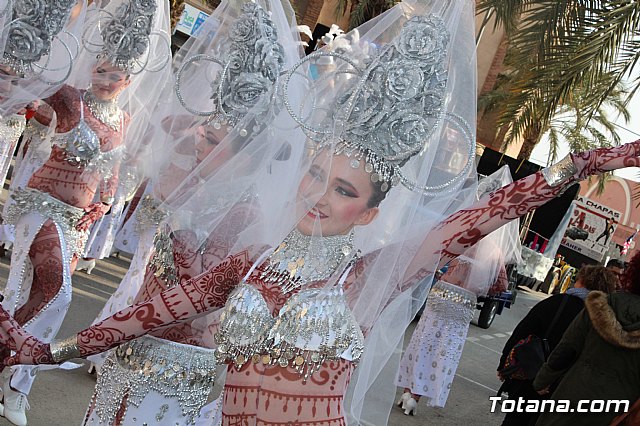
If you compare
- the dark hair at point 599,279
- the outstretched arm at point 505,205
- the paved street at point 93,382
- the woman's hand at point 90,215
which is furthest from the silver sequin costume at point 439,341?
the outstretched arm at point 505,205

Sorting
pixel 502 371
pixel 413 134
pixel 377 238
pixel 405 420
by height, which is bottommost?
pixel 405 420

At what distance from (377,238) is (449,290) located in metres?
5.01

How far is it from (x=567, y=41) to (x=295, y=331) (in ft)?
16.1

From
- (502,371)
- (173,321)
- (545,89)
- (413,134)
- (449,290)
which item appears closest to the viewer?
(413,134)

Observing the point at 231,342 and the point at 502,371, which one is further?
the point at 502,371

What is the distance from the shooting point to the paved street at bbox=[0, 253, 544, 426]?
16.5ft

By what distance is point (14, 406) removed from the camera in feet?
14.5

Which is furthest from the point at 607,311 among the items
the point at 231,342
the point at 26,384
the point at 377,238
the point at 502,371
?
the point at 26,384

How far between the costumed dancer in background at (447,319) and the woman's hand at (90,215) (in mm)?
3447

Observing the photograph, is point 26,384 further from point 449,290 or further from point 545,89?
point 545,89

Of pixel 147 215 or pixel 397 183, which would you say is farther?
pixel 147 215

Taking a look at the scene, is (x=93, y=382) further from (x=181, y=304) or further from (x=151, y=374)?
(x=181, y=304)

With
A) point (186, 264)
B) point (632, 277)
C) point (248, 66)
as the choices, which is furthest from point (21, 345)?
point (632, 277)

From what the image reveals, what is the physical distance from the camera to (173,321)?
2.61 metres
